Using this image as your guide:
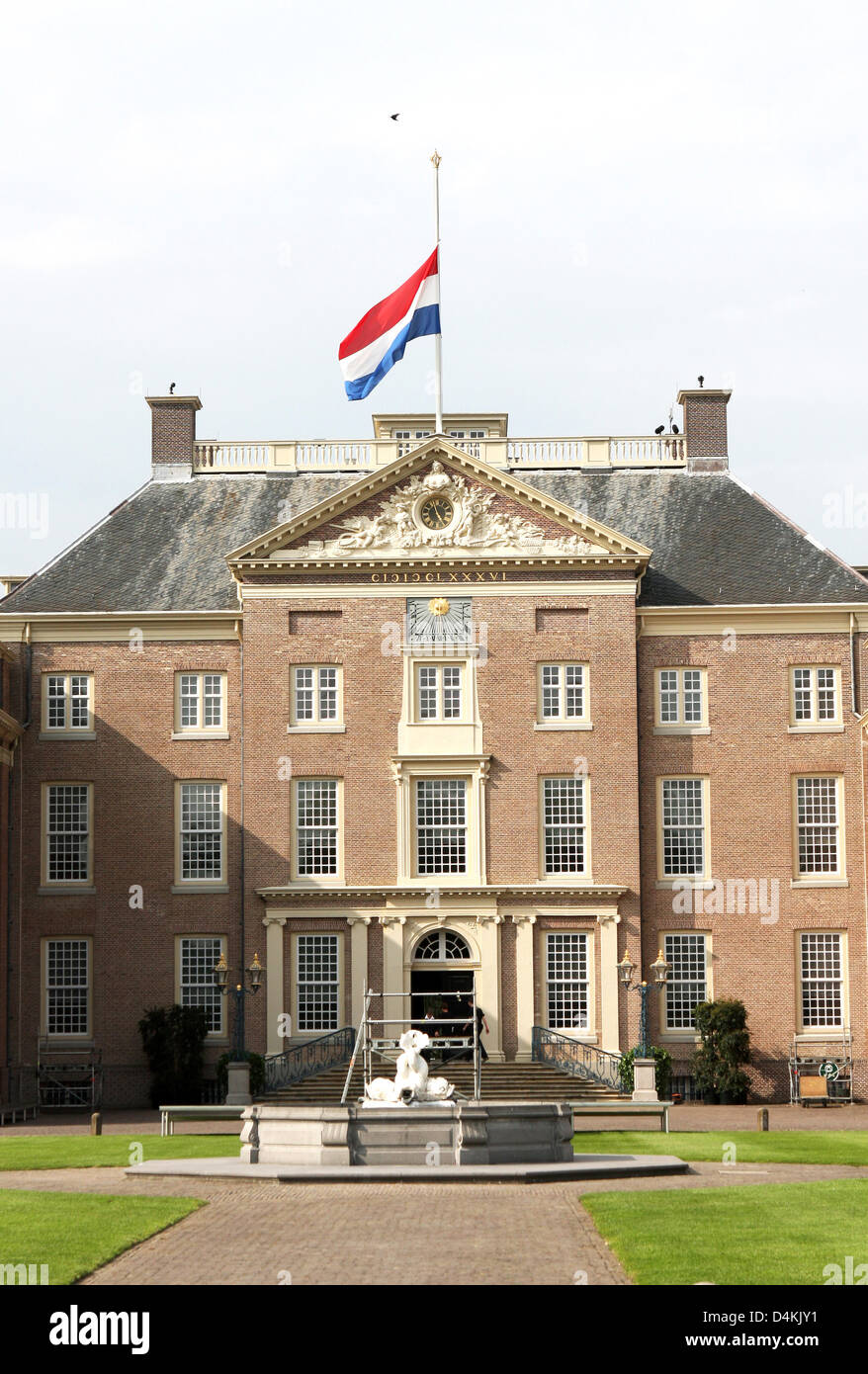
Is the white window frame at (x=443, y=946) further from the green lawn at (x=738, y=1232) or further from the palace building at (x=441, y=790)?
the green lawn at (x=738, y=1232)

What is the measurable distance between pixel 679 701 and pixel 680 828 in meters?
3.06

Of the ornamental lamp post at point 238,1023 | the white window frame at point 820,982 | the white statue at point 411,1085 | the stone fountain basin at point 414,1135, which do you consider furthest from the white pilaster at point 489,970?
the stone fountain basin at point 414,1135

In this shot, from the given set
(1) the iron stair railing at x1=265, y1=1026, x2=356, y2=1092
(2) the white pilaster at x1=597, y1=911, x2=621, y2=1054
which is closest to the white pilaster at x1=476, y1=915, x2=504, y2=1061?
(2) the white pilaster at x1=597, y1=911, x2=621, y2=1054

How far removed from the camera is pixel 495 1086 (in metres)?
41.8

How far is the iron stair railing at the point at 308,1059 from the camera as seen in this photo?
139 ft

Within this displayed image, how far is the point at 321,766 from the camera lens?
45.5m

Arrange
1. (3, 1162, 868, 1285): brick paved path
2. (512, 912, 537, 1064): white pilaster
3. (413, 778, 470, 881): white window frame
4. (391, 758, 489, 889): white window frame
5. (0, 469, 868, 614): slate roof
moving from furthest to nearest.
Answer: (0, 469, 868, 614): slate roof → (413, 778, 470, 881): white window frame → (391, 758, 489, 889): white window frame → (512, 912, 537, 1064): white pilaster → (3, 1162, 868, 1285): brick paved path

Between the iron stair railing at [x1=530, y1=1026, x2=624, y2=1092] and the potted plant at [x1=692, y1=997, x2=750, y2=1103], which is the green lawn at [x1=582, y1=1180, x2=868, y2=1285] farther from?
the potted plant at [x1=692, y1=997, x2=750, y2=1103]

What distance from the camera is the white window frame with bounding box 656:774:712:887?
149 feet

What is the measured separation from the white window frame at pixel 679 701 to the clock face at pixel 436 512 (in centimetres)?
621

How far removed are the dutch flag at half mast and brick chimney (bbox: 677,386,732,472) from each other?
885 cm

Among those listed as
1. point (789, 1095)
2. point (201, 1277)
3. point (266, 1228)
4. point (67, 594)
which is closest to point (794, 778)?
point (789, 1095)

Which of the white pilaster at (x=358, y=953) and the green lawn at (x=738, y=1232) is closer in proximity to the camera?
the green lawn at (x=738, y=1232)
